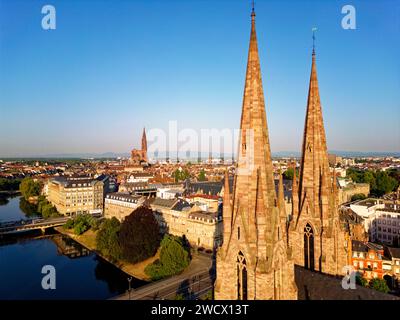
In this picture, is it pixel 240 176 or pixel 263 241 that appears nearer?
pixel 263 241

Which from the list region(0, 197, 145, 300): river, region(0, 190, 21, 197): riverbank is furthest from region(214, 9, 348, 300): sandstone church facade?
region(0, 190, 21, 197): riverbank

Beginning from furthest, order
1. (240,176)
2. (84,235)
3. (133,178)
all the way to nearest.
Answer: (133,178), (84,235), (240,176)

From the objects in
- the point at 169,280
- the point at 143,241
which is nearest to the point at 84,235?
the point at 143,241

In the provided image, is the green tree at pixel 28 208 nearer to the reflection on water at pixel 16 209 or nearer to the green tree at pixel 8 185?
the reflection on water at pixel 16 209

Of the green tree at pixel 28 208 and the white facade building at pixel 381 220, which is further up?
the white facade building at pixel 381 220

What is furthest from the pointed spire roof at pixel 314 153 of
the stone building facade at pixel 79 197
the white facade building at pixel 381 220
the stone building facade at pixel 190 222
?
the stone building facade at pixel 79 197
